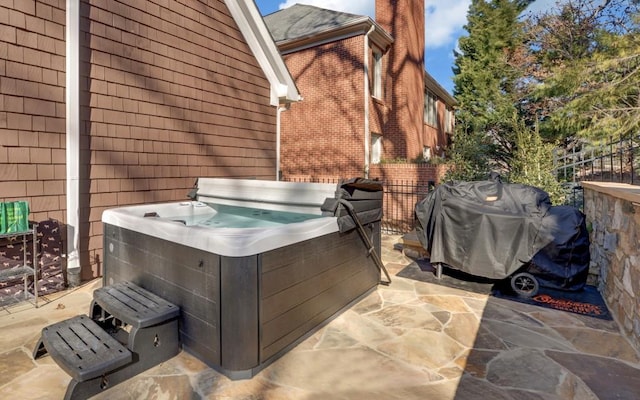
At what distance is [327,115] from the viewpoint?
10.3 m

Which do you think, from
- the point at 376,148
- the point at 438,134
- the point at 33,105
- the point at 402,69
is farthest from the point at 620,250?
the point at 438,134

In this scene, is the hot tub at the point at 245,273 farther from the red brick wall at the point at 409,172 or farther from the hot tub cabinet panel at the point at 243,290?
the red brick wall at the point at 409,172

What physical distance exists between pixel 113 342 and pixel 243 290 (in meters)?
0.91

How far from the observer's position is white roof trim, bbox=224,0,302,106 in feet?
19.1

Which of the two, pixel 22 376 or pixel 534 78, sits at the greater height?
pixel 534 78

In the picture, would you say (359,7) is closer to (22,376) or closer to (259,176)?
(259,176)

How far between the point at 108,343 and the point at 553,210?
423 centimetres

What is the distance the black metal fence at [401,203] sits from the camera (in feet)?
26.5

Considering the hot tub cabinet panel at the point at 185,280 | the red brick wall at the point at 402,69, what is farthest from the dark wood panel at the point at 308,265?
the red brick wall at the point at 402,69

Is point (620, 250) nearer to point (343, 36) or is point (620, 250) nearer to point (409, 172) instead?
point (409, 172)

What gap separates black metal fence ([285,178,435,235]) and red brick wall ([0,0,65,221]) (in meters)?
6.18

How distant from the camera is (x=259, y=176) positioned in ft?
21.4

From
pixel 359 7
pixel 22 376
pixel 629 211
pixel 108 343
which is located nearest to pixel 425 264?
pixel 629 211

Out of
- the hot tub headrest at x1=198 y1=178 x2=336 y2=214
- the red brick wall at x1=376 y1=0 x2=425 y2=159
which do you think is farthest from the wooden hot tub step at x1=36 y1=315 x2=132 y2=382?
the red brick wall at x1=376 y1=0 x2=425 y2=159
